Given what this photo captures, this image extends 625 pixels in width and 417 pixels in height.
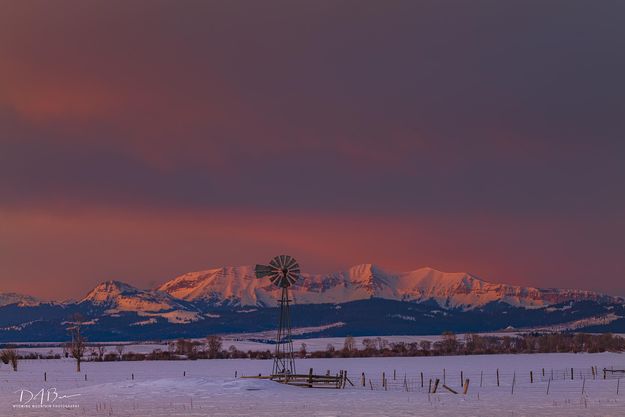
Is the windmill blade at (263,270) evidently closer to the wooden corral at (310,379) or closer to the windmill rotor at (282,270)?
the windmill rotor at (282,270)

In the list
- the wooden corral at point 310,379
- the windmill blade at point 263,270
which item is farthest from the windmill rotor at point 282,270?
the wooden corral at point 310,379

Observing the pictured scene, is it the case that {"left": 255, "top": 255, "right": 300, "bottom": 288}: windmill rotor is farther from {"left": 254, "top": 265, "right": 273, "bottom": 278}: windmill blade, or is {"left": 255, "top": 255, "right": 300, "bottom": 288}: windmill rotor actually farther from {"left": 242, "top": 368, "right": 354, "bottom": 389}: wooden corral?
{"left": 242, "top": 368, "right": 354, "bottom": 389}: wooden corral

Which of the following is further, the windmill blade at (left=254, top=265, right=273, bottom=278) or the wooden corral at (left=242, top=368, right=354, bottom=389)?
the windmill blade at (left=254, top=265, right=273, bottom=278)

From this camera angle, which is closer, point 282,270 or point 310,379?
point 310,379

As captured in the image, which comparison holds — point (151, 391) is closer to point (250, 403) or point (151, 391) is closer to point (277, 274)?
point (250, 403)

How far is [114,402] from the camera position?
5672cm

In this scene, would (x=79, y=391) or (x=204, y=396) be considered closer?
(x=204, y=396)

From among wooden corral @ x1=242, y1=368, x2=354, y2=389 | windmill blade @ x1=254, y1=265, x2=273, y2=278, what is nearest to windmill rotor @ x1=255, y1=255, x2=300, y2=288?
windmill blade @ x1=254, y1=265, x2=273, y2=278

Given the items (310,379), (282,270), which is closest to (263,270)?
(282,270)

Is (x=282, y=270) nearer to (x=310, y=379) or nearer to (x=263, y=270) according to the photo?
(x=263, y=270)

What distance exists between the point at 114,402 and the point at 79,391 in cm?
1251

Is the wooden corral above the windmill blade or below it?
below

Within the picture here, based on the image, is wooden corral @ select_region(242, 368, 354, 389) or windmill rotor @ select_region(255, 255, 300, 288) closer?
wooden corral @ select_region(242, 368, 354, 389)

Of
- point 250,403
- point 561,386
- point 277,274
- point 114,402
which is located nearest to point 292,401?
point 250,403
